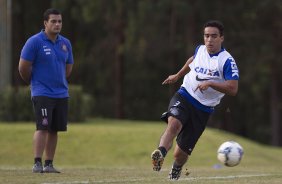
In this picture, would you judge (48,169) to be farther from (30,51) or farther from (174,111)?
(174,111)

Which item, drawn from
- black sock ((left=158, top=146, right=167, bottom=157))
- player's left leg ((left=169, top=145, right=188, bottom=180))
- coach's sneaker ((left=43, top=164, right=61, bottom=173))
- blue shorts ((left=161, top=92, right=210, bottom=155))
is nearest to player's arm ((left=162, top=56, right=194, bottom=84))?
blue shorts ((left=161, top=92, right=210, bottom=155))

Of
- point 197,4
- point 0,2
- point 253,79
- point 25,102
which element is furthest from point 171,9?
point 25,102

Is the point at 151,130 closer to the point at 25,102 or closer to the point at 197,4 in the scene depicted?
the point at 25,102

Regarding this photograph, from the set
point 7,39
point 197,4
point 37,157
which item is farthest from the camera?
point 197,4

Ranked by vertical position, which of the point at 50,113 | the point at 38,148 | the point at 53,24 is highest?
the point at 53,24

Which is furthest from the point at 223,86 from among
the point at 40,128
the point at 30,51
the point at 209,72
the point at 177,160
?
the point at 30,51

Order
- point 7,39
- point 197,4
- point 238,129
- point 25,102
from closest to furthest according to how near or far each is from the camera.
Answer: point 25,102, point 7,39, point 197,4, point 238,129

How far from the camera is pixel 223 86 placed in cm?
1024

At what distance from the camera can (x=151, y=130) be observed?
25344mm

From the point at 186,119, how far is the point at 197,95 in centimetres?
34

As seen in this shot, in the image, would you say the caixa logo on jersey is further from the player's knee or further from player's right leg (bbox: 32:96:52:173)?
player's right leg (bbox: 32:96:52:173)

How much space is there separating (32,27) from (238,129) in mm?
15495

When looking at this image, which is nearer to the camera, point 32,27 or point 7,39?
point 7,39

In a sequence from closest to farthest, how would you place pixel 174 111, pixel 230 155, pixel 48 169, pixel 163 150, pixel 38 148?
1. pixel 163 150
2. pixel 174 111
3. pixel 230 155
4. pixel 38 148
5. pixel 48 169
